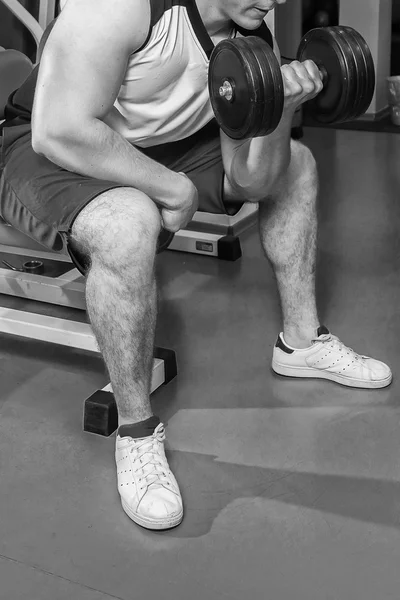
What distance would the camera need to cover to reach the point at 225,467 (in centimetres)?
167

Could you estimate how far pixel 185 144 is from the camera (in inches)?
74.5

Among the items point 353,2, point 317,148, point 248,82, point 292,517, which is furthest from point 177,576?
point 353,2

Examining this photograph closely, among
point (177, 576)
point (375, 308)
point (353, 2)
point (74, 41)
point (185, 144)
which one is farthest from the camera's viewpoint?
point (353, 2)

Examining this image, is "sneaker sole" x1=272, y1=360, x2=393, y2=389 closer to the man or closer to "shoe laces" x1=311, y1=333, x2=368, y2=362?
"shoe laces" x1=311, y1=333, x2=368, y2=362

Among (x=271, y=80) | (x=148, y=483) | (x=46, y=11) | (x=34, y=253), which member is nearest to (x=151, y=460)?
(x=148, y=483)

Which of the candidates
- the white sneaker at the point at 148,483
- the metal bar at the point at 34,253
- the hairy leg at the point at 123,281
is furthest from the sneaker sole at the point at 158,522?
the metal bar at the point at 34,253

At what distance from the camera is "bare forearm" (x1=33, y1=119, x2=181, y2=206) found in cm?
155

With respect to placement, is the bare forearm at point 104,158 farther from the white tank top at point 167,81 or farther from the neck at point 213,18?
the neck at point 213,18

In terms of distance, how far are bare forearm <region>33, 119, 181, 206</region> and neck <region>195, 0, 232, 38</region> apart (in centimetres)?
30

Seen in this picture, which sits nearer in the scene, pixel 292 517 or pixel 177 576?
pixel 177 576

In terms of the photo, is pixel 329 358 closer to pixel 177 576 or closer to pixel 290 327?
pixel 290 327

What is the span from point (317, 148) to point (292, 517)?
2859mm

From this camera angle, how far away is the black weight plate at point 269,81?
59.2 inches

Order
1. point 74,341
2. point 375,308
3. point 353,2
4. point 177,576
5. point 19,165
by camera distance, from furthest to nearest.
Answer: point 353,2 → point 375,308 → point 74,341 → point 19,165 → point 177,576
